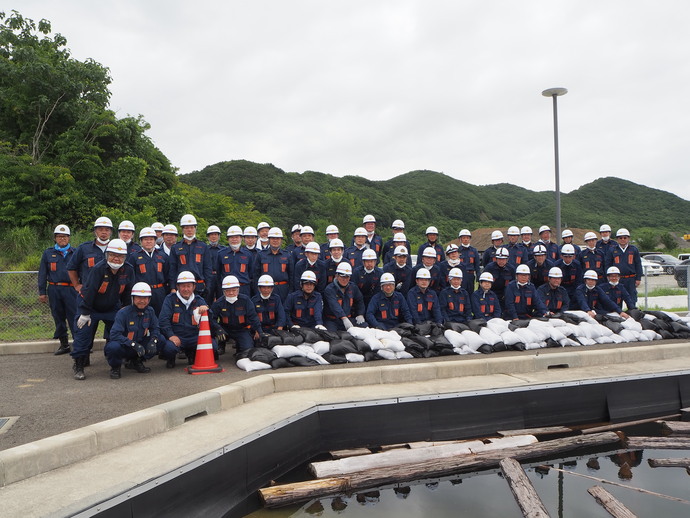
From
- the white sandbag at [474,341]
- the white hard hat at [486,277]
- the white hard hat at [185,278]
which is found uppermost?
the white hard hat at [185,278]

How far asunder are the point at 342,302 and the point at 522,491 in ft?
13.8

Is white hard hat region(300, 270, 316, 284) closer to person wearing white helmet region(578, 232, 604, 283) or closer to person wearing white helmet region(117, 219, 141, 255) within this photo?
person wearing white helmet region(117, 219, 141, 255)

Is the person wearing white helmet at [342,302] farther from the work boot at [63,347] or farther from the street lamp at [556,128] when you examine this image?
the street lamp at [556,128]

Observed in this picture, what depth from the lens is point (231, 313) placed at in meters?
7.59

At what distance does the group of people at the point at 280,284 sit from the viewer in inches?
272

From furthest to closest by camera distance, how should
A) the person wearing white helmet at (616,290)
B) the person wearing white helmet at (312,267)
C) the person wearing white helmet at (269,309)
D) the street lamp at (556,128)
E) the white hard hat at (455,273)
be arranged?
the street lamp at (556,128), the person wearing white helmet at (616,290), the white hard hat at (455,273), the person wearing white helmet at (312,267), the person wearing white helmet at (269,309)

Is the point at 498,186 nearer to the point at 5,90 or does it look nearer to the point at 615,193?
the point at 615,193

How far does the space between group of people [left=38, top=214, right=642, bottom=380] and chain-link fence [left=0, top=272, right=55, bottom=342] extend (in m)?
1.20

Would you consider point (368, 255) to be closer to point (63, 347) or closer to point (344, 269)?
point (344, 269)

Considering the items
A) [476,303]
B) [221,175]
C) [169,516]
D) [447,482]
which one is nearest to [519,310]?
[476,303]

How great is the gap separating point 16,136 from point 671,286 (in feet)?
82.7

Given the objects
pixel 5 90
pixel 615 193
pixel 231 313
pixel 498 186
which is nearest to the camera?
pixel 231 313

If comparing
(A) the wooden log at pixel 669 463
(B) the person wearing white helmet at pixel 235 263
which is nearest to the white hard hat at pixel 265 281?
(B) the person wearing white helmet at pixel 235 263

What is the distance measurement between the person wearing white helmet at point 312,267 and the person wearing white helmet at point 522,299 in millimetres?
3321
